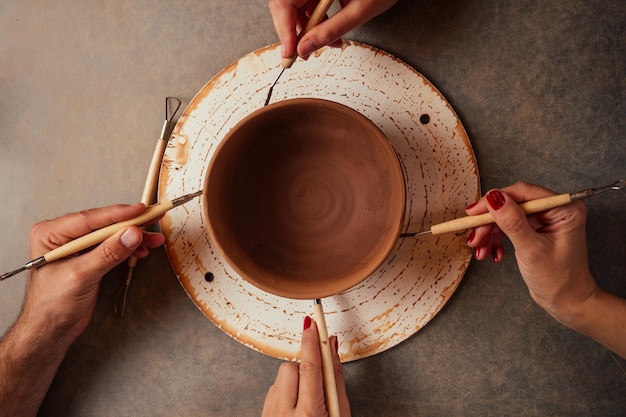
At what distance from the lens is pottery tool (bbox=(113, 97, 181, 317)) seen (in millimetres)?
1090

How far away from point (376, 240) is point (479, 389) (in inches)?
18.8

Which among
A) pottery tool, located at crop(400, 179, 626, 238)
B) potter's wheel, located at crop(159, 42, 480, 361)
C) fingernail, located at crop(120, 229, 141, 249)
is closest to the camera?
pottery tool, located at crop(400, 179, 626, 238)

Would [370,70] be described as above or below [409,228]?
above

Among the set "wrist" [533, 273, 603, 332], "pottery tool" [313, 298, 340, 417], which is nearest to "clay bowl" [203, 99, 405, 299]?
"pottery tool" [313, 298, 340, 417]

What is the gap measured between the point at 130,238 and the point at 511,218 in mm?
746

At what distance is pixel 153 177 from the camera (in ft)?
3.58

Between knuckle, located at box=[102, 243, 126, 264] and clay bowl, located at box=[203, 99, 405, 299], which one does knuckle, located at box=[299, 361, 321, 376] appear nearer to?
clay bowl, located at box=[203, 99, 405, 299]

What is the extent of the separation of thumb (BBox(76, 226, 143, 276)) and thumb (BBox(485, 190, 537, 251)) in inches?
27.7

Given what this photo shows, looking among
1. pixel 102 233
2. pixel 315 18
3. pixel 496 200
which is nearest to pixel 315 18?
pixel 315 18

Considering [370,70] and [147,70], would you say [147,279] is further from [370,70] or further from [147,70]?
[370,70]

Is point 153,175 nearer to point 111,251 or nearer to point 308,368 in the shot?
point 111,251

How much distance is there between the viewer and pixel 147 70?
3.89 ft

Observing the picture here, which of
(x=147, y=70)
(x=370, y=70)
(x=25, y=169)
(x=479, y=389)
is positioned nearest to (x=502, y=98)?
(x=370, y=70)

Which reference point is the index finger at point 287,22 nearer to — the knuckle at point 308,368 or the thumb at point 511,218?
the thumb at point 511,218
